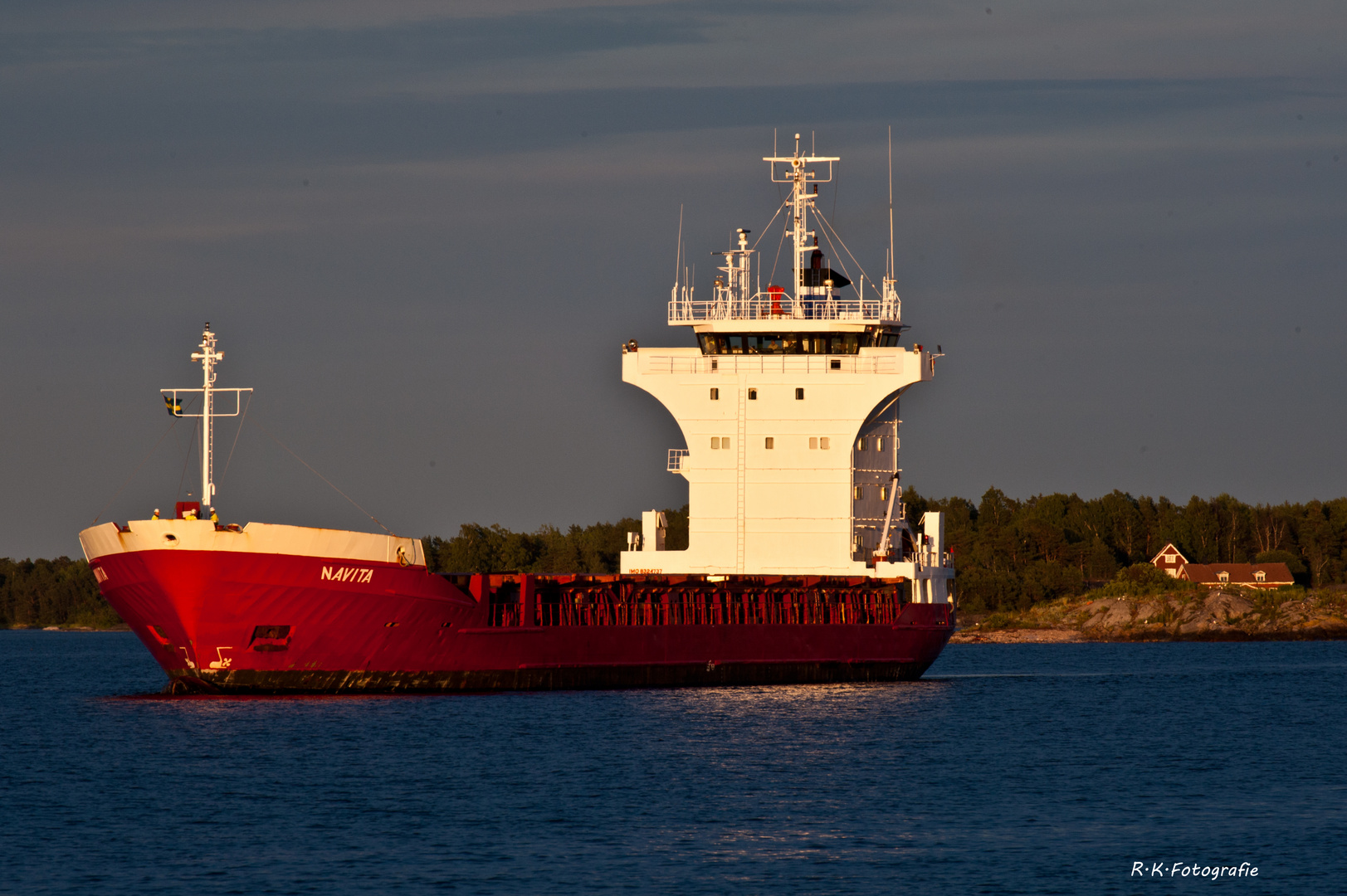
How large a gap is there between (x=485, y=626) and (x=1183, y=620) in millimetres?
77543

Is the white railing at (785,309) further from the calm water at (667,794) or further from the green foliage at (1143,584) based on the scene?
the green foliage at (1143,584)

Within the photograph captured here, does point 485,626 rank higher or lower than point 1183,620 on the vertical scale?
higher

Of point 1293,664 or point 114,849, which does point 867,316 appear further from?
point 1293,664

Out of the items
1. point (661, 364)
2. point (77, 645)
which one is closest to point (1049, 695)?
point (661, 364)

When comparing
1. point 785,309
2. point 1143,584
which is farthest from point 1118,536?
point 785,309

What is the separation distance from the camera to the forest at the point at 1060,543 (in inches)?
4803

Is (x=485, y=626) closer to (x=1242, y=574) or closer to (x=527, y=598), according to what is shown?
(x=527, y=598)

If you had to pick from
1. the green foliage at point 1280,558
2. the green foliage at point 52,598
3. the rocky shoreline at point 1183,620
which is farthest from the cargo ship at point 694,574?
the green foliage at point 52,598

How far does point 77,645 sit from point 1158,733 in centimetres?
10271

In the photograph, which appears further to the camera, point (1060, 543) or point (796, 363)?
point (1060, 543)

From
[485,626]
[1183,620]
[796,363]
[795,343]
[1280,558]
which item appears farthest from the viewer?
[1280,558]

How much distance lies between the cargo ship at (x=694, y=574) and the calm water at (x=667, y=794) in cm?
115

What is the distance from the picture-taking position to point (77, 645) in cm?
12675

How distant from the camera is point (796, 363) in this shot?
49500 millimetres
